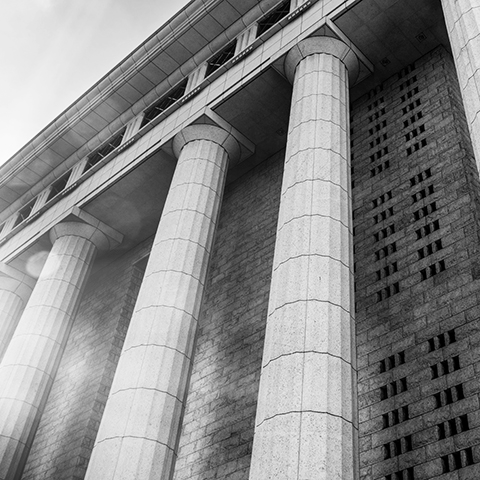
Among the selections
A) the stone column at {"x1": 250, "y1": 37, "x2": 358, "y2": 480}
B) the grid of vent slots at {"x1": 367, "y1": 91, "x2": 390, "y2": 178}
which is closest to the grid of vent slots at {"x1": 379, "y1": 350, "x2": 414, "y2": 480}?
the stone column at {"x1": 250, "y1": 37, "x2": 358, "y2": 480}

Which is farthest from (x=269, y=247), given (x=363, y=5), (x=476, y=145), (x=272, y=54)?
(x=476, y=145)

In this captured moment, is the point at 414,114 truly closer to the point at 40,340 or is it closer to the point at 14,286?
the point at 40,340

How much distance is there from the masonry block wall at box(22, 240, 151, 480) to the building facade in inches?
3.7

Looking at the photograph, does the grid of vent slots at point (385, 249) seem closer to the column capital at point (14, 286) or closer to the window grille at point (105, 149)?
the window grille at point (105, 149)

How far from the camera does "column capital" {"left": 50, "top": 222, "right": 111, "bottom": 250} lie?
24.4 metres

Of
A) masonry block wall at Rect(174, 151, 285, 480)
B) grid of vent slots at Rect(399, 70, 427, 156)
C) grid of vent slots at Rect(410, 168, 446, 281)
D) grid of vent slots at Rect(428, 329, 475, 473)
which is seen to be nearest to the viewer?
grid of vent slots at Rect(428, 329, 475, 473)

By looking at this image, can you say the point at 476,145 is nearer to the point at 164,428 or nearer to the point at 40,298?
the point at 164,428

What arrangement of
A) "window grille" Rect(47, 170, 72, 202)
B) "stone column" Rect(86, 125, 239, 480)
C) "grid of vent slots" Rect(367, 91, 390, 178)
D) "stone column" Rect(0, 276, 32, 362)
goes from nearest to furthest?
"stone column" Rect(86, 125, 239, 480), "grid of vent slots" Rect(367, 91, 390, 178), "stone column" Rect(0, 276, 32, 362), "window grille" Rect(47, 170, 72, 202)

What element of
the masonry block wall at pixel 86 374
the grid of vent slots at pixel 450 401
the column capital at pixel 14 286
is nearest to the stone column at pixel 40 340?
the masonry block wall at pixel 86 374

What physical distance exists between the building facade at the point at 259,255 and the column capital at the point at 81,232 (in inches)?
3.3

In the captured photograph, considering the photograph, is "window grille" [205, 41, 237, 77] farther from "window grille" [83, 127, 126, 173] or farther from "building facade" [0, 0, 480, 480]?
"window grille" [83, 127, 126, 173]

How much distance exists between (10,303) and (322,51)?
634 inches

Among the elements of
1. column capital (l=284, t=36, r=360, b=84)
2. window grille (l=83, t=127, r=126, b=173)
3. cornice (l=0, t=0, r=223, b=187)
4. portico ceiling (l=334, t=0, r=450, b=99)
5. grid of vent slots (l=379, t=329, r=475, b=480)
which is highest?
cornice (l=0, t=0, r=223, b=187)

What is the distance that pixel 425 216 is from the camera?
1498cm
